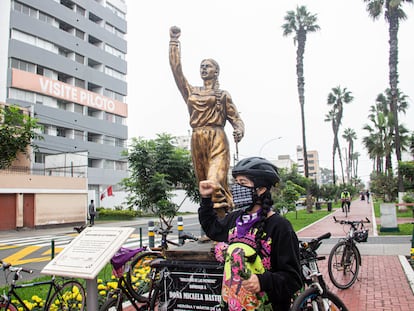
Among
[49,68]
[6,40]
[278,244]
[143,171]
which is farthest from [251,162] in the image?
[49,68]

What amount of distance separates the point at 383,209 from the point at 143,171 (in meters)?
8.79

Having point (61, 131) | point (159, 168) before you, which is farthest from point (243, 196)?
point (61, 131)

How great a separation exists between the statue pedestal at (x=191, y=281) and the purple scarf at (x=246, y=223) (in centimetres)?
160

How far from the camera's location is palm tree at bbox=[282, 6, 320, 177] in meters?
27.8

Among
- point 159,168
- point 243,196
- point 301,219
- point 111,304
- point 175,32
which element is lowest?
point 301,219

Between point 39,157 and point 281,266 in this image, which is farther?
point 39,157

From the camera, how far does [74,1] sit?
1549 inches

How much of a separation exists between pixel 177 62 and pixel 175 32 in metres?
0.40

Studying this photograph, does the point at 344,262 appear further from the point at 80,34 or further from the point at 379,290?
the point at 80,34

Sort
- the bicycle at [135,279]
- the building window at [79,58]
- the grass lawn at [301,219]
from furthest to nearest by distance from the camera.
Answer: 1. the building window at [79,58]
2. the grass lawn at [301,219]
3. the bicycle at [135,279]

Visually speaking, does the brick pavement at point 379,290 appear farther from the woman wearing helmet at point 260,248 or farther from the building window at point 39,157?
the building window at point 39,157

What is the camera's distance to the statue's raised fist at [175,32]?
17.2 feet

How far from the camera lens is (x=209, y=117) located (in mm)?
5191

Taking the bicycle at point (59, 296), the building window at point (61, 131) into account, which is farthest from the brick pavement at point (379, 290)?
the building window at point (61, 131)
